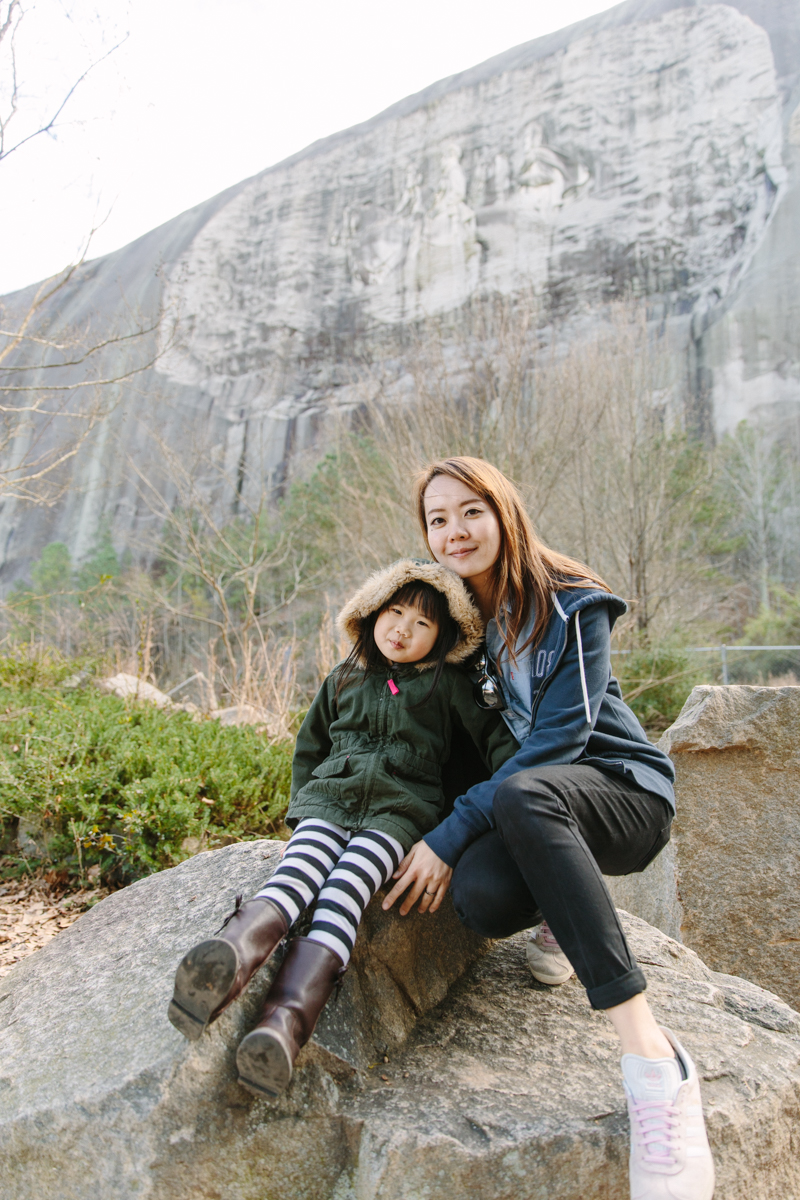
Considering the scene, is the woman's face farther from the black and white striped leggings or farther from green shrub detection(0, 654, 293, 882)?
green shrub detection(0, 654, 293, 882)

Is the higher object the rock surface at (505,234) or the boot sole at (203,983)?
the rock surface at (505,234)

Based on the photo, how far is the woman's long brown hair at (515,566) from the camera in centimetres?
185

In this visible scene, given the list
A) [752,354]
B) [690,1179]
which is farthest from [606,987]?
[752,354]

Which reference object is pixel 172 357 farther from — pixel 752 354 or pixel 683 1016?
pixel 683 1016

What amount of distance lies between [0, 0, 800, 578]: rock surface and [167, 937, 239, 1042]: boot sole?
15.1m

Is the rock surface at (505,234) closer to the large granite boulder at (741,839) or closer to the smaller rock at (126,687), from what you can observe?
the smaller rock at (126,687)

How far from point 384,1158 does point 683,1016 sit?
2.45 ft

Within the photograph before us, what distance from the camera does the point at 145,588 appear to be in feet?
42.7

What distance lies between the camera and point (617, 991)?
1278 millimetres

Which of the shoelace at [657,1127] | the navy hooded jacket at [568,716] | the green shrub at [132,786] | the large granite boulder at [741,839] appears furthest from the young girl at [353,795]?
the green shrub at [132,786]

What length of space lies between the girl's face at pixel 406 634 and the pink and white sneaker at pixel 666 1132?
959mm

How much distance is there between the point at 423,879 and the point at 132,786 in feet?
6.02

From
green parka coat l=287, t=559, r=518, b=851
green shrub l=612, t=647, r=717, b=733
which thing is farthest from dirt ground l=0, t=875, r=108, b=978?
green shrub l=612, t=647, r=717, b=733

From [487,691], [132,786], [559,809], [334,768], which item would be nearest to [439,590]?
[487,691]
